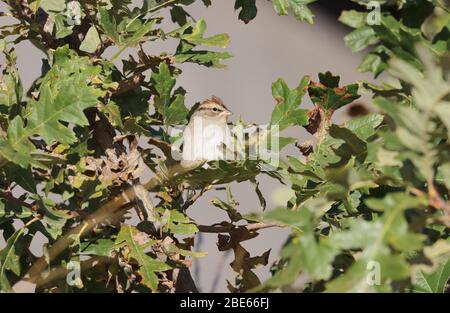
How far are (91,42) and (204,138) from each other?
508mm

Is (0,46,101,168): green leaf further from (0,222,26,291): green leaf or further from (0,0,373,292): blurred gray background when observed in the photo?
(0,0,373,292): blurred gray background

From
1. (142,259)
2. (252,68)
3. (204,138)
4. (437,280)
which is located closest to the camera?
(437,280)

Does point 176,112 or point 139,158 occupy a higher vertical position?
point 176,112

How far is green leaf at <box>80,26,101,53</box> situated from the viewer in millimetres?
1944

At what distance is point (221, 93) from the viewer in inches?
201

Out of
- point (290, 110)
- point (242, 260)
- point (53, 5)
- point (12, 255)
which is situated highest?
point (53, 5)

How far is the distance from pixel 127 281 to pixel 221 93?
334 centimetres

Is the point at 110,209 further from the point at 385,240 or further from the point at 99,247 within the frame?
the point at 385,240

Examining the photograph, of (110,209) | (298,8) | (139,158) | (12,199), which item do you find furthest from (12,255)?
(298,8)

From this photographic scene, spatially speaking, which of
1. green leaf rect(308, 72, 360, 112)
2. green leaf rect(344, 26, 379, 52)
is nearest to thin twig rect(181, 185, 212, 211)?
green leaf rect(308, 72, 360, 112)

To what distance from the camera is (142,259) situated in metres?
1.77
